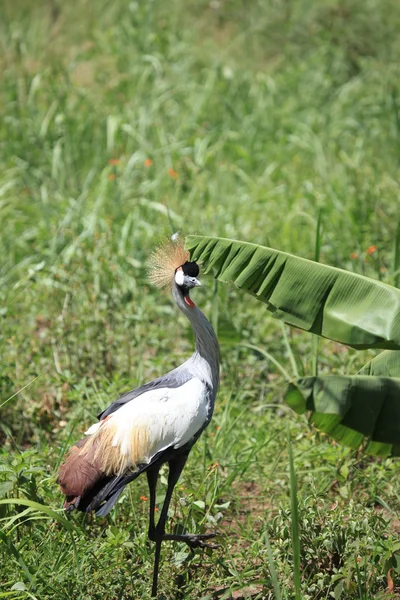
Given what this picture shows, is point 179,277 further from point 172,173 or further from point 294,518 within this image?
point 172,173

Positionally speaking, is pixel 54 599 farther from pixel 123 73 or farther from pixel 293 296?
pixel 123 73

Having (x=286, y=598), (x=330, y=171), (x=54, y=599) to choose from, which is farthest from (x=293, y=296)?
(x=330, y=171)

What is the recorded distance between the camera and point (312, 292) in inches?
122

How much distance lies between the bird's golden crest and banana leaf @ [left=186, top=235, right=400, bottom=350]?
11cm

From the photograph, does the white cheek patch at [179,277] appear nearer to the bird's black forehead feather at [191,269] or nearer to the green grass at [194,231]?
the bird's black forehead feather at [191,269]

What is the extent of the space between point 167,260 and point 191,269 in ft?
0.42

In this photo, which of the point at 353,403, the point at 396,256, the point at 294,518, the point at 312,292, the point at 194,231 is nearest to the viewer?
the point at 294,518

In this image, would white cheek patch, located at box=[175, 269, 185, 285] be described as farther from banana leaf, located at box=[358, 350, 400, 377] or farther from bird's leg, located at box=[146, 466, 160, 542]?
banana leaf, located at box=[358, 350, 400, 377]

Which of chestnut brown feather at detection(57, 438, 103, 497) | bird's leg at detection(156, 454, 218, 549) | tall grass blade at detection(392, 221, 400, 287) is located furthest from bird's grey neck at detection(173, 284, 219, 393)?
tall grass blade at detection(392, 221, 400, 287)

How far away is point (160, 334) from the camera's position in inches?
202

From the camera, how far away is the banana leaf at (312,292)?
9.66 ft

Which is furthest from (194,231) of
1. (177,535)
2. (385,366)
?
(177,535)

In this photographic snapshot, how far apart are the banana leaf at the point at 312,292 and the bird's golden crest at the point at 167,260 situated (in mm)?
115

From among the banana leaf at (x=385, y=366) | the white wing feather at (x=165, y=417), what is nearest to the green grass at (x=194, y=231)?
the white wing feather at (x=165, y=417)
